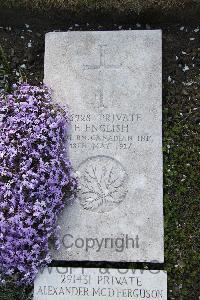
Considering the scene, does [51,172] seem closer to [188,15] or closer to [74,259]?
[74,259]

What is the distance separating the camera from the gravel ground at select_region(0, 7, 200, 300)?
17.1 ft

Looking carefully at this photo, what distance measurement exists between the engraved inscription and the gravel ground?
0.43m

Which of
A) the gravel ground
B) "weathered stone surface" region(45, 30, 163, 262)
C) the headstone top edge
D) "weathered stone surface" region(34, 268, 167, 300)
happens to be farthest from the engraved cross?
"weathered stone surface" region(34, 268, 167, 300)

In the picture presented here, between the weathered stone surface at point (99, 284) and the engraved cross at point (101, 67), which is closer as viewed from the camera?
the weathered stone surface at point (99, 284)

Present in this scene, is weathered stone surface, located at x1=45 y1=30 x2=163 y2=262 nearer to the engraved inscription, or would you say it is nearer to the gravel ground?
the engraved inscription

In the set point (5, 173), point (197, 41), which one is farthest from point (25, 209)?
point (197, 41)

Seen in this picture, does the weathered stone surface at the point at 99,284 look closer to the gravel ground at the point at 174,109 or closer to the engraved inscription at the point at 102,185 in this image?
the gravel ground at the point at 174,109

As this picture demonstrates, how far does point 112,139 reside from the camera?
532cm

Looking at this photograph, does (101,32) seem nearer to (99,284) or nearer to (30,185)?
(30,185)

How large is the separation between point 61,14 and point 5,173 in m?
1.63

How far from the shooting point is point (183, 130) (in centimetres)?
546

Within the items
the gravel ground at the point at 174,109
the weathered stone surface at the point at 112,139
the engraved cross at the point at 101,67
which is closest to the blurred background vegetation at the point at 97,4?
the gravel ground at the point at 174,109

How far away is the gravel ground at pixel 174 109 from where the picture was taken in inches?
206

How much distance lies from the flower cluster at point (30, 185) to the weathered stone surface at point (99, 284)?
0.50ft
